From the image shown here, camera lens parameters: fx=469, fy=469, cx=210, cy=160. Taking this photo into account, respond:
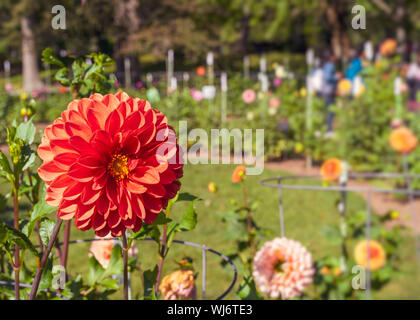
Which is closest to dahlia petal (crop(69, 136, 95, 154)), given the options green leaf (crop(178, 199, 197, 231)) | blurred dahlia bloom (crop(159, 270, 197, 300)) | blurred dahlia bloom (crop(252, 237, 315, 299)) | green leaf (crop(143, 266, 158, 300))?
green leaf (crop(178, 199, 197, 231))

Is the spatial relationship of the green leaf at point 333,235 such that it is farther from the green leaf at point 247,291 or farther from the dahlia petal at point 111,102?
the dahlia petal at point 111,102

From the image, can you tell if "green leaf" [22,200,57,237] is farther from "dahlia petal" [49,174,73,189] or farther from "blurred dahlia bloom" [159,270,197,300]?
"blurred dahlia bloom" [159,270,197,300]

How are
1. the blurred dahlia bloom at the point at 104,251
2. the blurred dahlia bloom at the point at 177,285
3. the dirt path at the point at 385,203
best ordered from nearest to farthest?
the blurred dahlia bloom at the point at 177,285, the blurred dahlia bloom at the point at 104,251, the dirt path at the point at 385,203

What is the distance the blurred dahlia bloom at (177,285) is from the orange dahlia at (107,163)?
37 cm

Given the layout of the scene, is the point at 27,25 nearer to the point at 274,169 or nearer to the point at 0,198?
the point at 274,169

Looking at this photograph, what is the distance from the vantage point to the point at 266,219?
1768mm

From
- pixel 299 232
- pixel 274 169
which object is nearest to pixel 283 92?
pixel 274 169

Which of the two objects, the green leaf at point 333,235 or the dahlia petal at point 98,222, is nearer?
the dahlia petal at point 98,222

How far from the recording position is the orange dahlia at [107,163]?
0.55m

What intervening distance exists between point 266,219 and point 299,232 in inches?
39.8

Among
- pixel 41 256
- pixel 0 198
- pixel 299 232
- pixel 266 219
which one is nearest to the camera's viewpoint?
pixel 41 256

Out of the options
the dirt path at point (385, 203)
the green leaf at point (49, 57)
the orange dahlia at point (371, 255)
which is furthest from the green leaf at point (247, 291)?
the dirt path at point (385, 203)

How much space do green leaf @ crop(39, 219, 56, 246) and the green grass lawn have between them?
10.0 inches

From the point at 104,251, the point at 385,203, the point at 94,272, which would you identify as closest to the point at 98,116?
the point at 94,272
